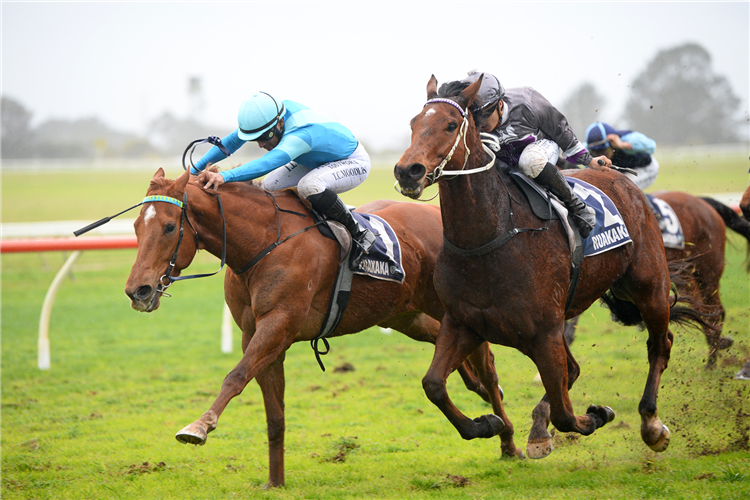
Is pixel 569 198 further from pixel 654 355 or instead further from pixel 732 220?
pixel 732 220

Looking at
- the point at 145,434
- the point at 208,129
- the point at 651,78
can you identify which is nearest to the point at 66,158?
the point at 208,129

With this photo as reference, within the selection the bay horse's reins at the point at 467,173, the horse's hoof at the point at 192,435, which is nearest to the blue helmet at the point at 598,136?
the bay horse's reins at the point at 467,173

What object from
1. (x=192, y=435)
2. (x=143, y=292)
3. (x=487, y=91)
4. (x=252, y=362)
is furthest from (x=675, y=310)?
(x=143, y=292)

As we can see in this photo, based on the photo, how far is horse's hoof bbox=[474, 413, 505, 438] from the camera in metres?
3.63

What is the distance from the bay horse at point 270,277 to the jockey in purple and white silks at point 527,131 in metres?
1.15

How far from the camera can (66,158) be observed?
3906 centimetres

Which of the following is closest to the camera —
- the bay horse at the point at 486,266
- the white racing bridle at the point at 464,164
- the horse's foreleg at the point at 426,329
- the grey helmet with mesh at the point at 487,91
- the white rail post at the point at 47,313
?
the white racing bridle at the point at 464,164

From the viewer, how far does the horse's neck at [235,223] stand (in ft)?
12.3

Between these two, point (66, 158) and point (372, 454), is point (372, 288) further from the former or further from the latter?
point (66, 158)

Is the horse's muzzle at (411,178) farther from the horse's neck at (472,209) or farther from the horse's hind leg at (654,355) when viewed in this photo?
the horse's hind leg at (654,355)

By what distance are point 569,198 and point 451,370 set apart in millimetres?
1202

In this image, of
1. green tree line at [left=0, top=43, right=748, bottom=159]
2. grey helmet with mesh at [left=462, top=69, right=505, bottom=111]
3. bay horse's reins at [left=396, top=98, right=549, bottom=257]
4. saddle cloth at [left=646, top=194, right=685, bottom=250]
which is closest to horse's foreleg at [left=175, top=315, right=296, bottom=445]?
bay horse's reins at [left=396, top=98, right=549, bottom=257]

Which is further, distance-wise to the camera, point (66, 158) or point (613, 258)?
point (66, 158)

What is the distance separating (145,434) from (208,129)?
50.0 m
